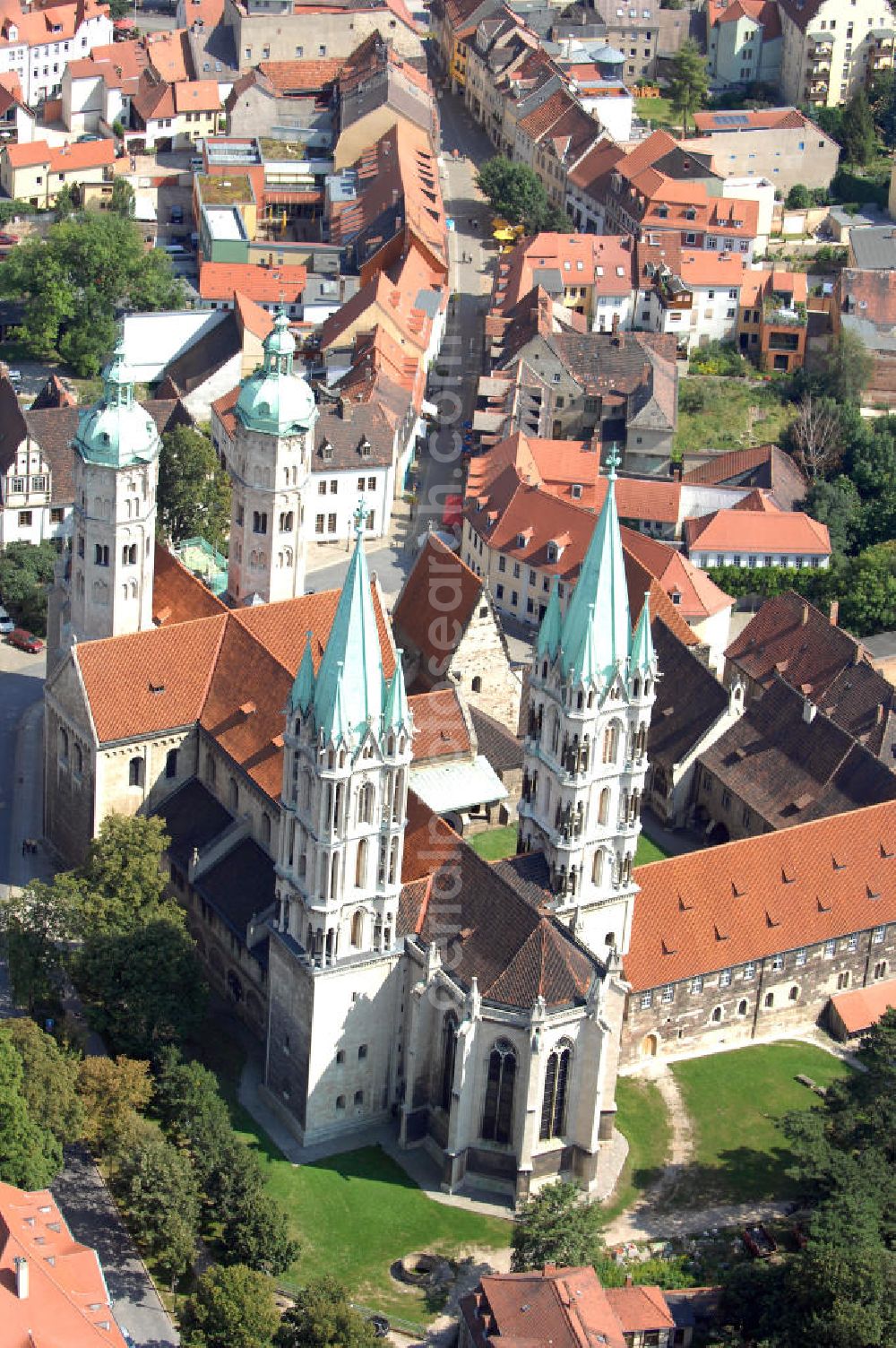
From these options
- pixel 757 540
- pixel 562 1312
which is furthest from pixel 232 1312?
pixel 757 540

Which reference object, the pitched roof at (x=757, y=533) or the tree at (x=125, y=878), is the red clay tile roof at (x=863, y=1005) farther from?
the pitched roof at (x=757, y=533)

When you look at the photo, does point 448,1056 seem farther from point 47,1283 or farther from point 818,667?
point 818,667

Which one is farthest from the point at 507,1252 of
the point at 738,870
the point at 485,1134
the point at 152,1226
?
the point at 738,870

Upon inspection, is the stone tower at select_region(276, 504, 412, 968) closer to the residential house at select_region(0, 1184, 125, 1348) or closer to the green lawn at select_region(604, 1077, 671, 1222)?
the green lawn at select_region(604, 1077, 671, 1222)

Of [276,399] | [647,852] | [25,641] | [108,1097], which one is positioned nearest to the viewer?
[108,1097]

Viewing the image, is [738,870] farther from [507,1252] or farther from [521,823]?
[507,1252]
